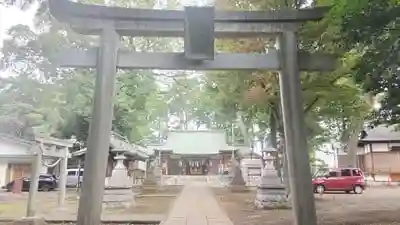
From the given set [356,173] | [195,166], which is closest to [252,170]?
[356,173]

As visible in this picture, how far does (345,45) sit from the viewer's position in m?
6.41

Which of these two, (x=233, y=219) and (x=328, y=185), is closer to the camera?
(x=233, y=219)

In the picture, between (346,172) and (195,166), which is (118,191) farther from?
(195,166)

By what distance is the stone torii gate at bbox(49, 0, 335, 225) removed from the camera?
6719mm

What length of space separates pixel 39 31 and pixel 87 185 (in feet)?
13.1

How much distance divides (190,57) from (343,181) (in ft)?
66.2

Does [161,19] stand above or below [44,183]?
above

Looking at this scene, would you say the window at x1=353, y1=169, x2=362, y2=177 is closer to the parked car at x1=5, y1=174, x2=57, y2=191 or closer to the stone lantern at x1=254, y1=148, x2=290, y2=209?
the stone lantern at x1=254, y1=148, x2=290, y2=209

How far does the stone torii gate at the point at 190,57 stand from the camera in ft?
22.0

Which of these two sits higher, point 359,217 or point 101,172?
point 101,172

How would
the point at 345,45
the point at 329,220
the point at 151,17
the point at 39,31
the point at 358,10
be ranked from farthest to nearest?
the point at 329,220 < the point at 39,31 < the point at 151,17 < the point at 345,45 < the point at 358,10

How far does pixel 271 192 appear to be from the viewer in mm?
16234

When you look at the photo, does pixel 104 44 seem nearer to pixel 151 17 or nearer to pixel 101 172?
pixel 151 17

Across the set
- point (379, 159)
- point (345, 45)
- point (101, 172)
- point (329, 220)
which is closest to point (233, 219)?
point (329, 220)
